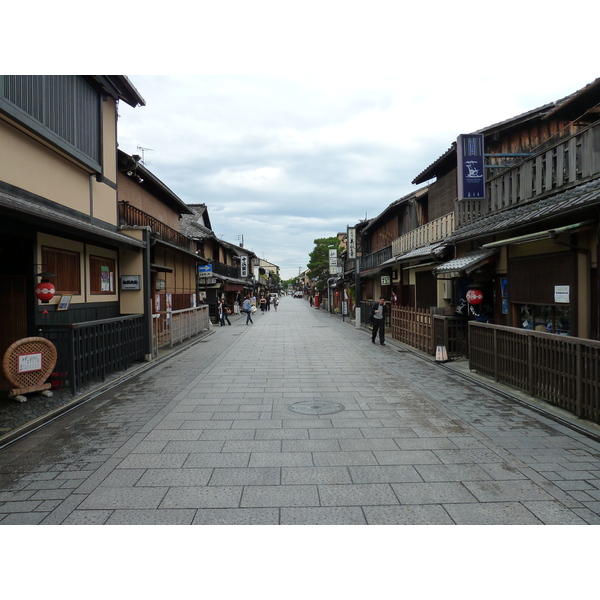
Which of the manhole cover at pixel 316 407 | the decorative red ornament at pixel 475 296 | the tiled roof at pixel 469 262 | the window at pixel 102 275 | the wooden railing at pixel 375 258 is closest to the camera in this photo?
the manhole cover at pixel 316 407

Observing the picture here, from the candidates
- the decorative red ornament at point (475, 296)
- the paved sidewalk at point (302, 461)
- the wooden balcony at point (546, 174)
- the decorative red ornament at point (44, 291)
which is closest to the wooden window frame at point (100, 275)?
the decorative red ornament at point (44, 291)

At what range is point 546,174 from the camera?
9203mm

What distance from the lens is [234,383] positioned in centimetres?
957

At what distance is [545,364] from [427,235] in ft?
36.0

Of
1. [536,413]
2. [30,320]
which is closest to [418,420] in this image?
[536,413]

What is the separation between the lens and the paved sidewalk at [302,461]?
12.7ft

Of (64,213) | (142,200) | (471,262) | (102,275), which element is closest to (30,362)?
(64,213)

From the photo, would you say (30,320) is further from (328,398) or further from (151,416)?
(328,398)

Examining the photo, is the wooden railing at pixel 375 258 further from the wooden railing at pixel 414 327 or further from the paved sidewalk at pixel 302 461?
the paved sidewalk at pixel 302 461

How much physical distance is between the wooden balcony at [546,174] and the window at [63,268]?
1064 centimetres

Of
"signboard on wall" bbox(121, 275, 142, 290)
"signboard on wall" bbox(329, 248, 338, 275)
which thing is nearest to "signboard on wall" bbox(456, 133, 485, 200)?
"signboard on wall" bbox(121, 275, 142, 290)

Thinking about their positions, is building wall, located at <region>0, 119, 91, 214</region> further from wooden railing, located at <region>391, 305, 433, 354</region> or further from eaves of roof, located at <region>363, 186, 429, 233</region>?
eaves of roof, located at <region>363, 186, 429, 233</region>

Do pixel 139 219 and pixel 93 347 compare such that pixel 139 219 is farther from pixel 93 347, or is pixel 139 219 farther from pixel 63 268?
pixel 93 347

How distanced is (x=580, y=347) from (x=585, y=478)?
7.58 feet
